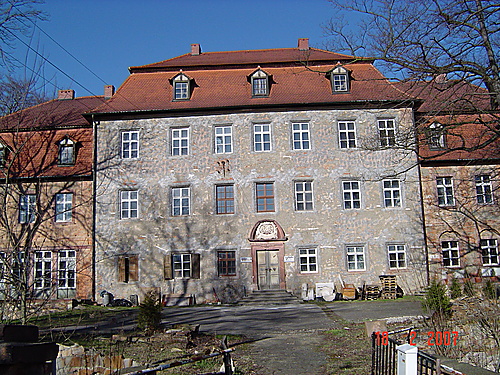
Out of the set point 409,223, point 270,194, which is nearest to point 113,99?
point 270,194

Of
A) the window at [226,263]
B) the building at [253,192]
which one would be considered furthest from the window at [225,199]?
the window at [226,263]

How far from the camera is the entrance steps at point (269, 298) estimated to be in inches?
857

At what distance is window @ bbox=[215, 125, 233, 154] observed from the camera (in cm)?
2403

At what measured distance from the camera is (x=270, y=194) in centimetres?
2356

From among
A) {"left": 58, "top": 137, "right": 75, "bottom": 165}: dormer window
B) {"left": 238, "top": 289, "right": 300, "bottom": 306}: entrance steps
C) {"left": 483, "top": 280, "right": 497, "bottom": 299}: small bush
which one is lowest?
{"left": 238, "top": 289, "right": 300, "bottom": 306}: entrance steps

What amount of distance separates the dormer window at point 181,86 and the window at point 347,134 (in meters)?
7.93

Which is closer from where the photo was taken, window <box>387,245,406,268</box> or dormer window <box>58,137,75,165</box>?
window <box>387,245,406,268</box>

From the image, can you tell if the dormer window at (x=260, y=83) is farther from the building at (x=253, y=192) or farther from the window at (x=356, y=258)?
the window at (x=356, y=258)

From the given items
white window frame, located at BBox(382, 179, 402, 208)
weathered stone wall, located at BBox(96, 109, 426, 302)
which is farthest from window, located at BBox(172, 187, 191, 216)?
white window frame, located at BBox(382, 179, 402, 208)

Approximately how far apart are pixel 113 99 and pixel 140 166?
13.2ft

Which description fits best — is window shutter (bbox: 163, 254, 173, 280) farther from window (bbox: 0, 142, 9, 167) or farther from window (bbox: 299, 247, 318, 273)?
window (bbox: 0, 142, 9, 167)

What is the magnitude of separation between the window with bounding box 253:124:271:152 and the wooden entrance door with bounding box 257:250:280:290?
16.8 ft

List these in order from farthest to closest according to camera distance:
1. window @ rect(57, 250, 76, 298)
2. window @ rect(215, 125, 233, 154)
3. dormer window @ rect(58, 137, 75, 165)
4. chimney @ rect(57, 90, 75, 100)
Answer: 1. chimney @ rect(57, 90, 75, 100)
2. dormer window @ rect(58, 137, 75, 165)
3. window @ rect(215, 125, 233, 154)
4. window @ rect(57, 250, 76, 298)

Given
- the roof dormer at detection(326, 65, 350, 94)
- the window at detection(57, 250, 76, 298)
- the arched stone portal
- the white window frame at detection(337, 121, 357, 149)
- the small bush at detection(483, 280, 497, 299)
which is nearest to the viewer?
the small bush at detection(483, 280, 497, 299)
